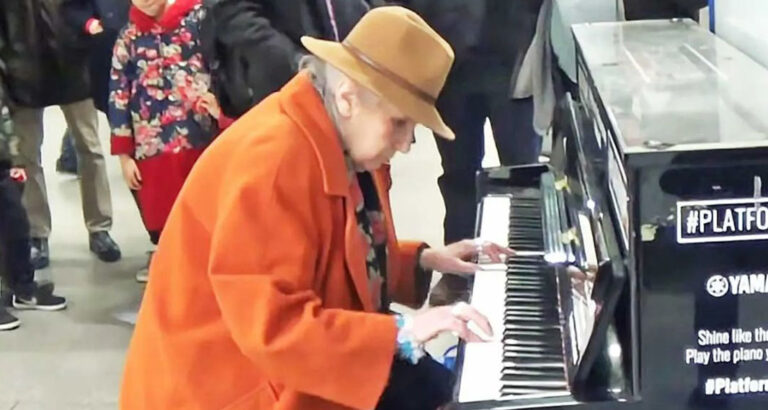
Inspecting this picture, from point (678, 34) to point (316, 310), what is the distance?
42.7 inches

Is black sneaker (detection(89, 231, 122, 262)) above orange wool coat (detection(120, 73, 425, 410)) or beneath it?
beneath

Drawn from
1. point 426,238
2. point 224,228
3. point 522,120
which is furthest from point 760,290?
point 426,238

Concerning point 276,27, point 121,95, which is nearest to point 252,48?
point 276,27

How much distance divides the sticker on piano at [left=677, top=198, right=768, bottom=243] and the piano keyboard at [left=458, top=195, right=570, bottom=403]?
282 mm

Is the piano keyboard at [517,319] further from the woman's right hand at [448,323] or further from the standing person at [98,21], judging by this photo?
the standing person at [98,21]

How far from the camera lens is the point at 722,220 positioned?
1490 mm

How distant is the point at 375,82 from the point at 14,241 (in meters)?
2.43

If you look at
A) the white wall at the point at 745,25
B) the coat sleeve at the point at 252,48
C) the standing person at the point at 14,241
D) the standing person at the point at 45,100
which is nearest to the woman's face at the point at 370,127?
the white wall at the point at 745,25

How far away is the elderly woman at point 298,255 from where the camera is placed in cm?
168

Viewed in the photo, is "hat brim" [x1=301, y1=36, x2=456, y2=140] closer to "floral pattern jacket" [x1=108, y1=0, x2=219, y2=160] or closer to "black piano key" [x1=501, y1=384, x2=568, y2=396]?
"black piano key" [x1=501, y1=384, x2=568, y2=396]

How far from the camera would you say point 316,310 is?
1.70 m

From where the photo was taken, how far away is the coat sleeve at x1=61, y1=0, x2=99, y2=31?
12.8 ft

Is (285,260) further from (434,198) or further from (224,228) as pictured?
(434,198)

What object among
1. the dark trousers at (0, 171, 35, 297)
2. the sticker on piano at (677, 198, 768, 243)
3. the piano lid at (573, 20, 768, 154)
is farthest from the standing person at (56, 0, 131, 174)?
the sticker on piano at (677, 198, 768, 243)
